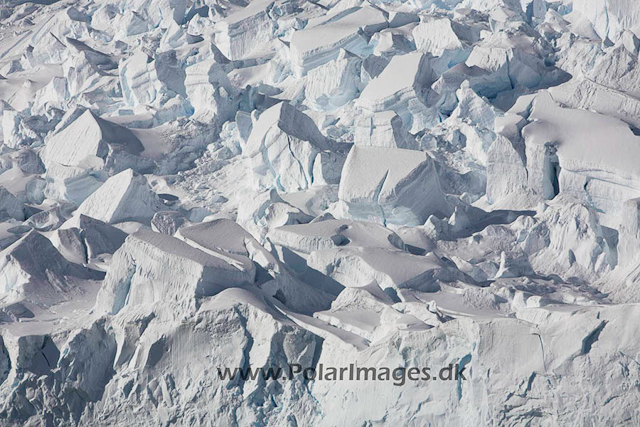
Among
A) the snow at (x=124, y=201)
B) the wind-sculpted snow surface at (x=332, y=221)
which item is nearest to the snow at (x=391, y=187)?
the wind-sculpted snow surface at (x=332, y=221)

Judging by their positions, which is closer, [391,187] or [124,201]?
[391,187]

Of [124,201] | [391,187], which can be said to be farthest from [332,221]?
[124,201]

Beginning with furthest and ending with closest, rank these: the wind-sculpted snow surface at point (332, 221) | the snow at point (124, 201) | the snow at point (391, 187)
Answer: the snow at point (124, 201) < the snow at point (391, 187) < the wind-sculpted snow surface at point (332, 221)

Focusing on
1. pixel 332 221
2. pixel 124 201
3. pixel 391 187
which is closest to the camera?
pixel 332 221

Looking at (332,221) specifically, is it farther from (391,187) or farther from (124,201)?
(124,201)

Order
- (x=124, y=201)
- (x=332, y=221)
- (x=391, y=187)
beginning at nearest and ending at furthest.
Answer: (x=332, y=221) → (x=391, y=187) → (x=124, y=201)

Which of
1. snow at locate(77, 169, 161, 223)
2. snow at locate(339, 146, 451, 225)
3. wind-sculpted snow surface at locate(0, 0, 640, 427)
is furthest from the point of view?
snow at locate(77, 169, 161, 223)

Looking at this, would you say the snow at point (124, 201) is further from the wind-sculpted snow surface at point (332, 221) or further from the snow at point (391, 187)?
the snow at point (391, 187)

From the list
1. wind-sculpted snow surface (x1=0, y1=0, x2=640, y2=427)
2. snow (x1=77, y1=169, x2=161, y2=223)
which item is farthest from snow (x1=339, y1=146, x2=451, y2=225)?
snow (x1=77, y1=169, x2=161, y2=223)

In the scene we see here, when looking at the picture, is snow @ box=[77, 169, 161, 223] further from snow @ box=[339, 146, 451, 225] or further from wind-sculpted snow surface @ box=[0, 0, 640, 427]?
snow @ box=[339, 146, 451, 225]
